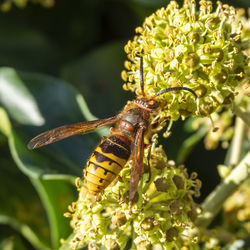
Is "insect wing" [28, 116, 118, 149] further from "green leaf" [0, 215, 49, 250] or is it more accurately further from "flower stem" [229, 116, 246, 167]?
"green leaf" [0, 215, 49, 250]

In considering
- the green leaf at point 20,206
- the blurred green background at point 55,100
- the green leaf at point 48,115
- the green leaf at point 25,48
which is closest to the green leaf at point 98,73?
the blurred green background at point 55,100

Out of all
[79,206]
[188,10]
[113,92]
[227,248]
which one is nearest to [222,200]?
[227,248]

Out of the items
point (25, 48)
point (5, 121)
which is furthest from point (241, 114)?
point (25, 48)

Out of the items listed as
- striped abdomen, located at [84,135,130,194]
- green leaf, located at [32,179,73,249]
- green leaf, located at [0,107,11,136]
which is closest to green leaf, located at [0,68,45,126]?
green leaf, located at [0,107,11,136]

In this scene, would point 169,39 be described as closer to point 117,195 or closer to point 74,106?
point 117,195

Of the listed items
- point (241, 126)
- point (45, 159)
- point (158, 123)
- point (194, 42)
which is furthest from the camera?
point (45, 159)

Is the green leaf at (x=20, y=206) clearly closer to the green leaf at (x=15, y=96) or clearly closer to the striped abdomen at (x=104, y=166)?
the green leaf at (x=15, y=96)
